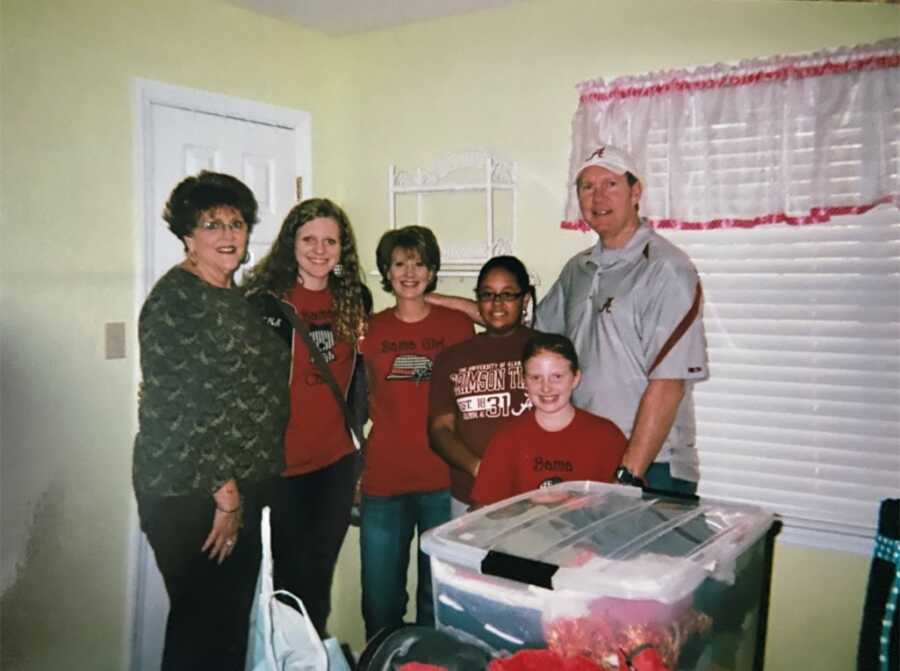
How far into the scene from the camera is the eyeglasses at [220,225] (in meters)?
1.68

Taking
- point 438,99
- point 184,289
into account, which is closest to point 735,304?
point 438,99

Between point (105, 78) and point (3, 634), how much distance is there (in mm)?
1144

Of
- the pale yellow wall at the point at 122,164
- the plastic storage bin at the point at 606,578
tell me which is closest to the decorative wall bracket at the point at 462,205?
the pale yellow wall at the point at 122,164

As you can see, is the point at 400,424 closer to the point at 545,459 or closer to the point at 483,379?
the point at 483,379

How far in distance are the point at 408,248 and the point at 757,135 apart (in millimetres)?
906

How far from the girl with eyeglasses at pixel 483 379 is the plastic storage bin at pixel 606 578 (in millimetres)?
581

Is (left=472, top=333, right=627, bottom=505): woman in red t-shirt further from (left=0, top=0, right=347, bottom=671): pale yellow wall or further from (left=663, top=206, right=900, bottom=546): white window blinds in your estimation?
(left=0, top=0, right=347, bottom=671): pale yellow wall

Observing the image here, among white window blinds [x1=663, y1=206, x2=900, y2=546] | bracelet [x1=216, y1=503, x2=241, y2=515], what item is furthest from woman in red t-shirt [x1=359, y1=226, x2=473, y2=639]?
white window blinds [x1=663, y1=206, x2=900, y2=546]

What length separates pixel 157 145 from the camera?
5.34 feet

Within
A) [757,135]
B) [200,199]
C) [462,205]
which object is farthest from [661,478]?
[200,199]

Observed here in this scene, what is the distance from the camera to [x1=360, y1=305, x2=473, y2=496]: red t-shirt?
1954 mm

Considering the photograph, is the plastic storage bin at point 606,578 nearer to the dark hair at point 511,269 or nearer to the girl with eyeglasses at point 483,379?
the girl with eyeglasses at point 483,379

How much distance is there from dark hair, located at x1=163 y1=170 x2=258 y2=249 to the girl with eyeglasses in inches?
23.4

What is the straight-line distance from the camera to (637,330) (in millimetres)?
1648
